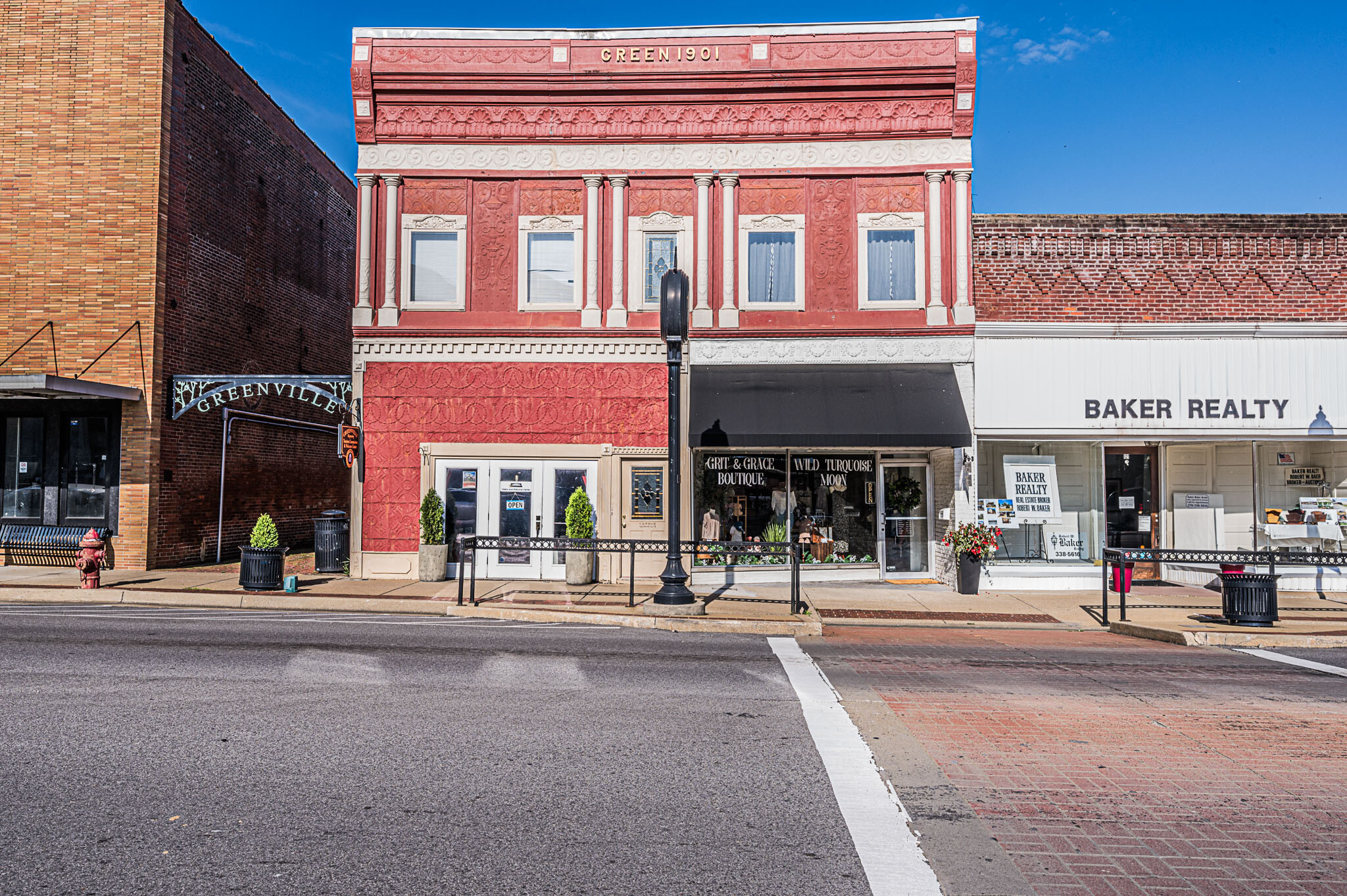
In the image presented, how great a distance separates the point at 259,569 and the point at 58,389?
4954mm

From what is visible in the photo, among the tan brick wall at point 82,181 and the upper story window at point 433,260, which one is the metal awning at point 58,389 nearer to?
the tan brick wall at point 82,181

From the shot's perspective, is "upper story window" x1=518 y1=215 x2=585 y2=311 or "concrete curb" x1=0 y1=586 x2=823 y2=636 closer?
"concrete curb" x1=0 y1=586 x2=823 y2=636

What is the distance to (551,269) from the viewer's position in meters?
16.7

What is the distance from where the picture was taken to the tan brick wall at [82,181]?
54.6 ft

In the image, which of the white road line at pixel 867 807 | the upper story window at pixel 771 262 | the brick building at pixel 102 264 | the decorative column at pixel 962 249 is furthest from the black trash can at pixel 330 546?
the decorative column at pixel 962 249

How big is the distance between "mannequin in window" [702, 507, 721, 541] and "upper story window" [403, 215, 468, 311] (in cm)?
646

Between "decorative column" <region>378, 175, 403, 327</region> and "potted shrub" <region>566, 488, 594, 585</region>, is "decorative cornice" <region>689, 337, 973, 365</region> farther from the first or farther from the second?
"decorative column" <region>378, 175, 403, 327</region>

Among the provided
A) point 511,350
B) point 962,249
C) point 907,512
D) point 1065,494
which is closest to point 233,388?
point 511,350

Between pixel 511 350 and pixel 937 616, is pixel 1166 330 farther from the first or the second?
pixel 511 350

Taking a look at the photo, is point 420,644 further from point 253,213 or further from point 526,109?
point 253,213

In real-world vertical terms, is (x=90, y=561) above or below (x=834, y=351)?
below

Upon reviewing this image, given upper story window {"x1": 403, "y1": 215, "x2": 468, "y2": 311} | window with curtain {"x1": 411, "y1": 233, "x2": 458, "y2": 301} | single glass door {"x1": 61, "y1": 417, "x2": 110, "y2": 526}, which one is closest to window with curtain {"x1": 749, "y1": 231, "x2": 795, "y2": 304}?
upper story window {"x1": 403, "y1": 215, "x2": 468, "y2": 311}

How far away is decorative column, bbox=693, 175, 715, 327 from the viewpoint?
16469 millimetres

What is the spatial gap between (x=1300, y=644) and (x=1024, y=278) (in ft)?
25.8
